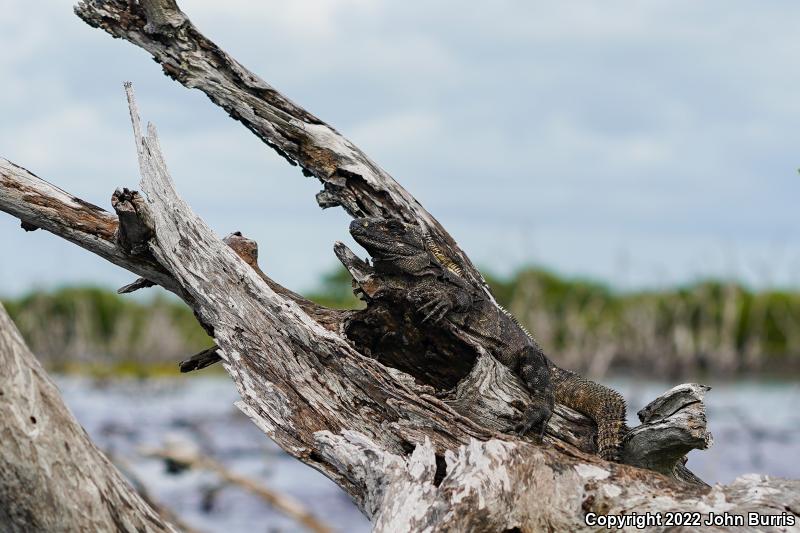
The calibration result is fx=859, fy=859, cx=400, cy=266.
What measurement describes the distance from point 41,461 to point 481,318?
3.35 metres

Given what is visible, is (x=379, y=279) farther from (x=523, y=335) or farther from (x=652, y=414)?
(x=652, y=414)

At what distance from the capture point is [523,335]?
6.62 m

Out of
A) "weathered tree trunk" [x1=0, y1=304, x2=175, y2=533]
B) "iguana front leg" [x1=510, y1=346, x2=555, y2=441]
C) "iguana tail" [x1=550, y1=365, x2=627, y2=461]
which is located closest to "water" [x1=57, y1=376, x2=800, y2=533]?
"iguana tail" [x1=550, y1=365, x2=627, y2=461]

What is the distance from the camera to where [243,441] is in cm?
2334

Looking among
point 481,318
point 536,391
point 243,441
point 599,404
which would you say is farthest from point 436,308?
point 243,441

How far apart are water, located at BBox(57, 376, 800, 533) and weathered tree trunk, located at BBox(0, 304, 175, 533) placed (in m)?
7.35

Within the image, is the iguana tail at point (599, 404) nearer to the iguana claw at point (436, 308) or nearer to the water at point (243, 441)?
the iguana claw at point (436, 308)

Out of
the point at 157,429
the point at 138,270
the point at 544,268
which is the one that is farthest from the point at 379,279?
the point at 544,268

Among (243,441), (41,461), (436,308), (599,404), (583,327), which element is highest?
(583,327)

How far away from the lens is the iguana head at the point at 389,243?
6156mm

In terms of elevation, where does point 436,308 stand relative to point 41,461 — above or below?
above

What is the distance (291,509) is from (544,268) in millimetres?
27311

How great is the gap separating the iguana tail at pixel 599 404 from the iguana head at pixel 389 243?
4.71ft

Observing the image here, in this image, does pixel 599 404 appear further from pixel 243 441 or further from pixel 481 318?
pixel 243 441
